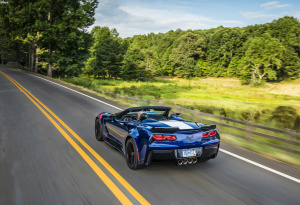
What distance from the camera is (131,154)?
200 inches

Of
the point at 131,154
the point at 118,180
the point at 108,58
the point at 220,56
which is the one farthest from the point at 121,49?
the point at 118,180

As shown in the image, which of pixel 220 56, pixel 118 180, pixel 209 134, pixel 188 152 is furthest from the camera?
pixel 220 56

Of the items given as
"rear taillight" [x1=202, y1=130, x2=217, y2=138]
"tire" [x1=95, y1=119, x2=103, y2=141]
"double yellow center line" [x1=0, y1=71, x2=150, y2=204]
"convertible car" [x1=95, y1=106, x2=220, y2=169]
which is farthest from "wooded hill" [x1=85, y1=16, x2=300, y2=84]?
"convertible car" [x1=95, y1=106, x2=220, y2=169]

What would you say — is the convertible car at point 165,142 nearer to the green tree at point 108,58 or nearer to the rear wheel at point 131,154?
the rear wheel at point 131,154

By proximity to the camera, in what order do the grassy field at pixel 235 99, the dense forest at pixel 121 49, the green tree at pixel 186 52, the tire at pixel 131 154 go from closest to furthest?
1. the tire at pixel 131 154
2. the grassy field at pixel 235 99
3. the dense forest at pixel 121 49
4. the green tree at pixel 186 52

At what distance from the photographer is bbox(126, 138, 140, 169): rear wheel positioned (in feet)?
15.9

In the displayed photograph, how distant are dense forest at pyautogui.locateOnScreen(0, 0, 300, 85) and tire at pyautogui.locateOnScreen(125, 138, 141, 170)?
99.5ft

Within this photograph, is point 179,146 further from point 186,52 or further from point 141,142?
point 186,52

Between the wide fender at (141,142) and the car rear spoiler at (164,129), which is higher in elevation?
the car rear spoiler at (164,129)

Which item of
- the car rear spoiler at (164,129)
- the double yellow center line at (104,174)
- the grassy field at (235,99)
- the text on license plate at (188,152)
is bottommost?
the grassy field at (235,99)

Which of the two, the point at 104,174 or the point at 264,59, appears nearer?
the point at 104,174

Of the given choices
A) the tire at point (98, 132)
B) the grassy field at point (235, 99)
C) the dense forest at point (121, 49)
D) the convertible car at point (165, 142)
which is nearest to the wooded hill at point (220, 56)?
the dense forest at point (121, 49)

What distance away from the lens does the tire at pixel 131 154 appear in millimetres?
4840

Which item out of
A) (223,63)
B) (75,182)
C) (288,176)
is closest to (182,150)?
(75,182)
